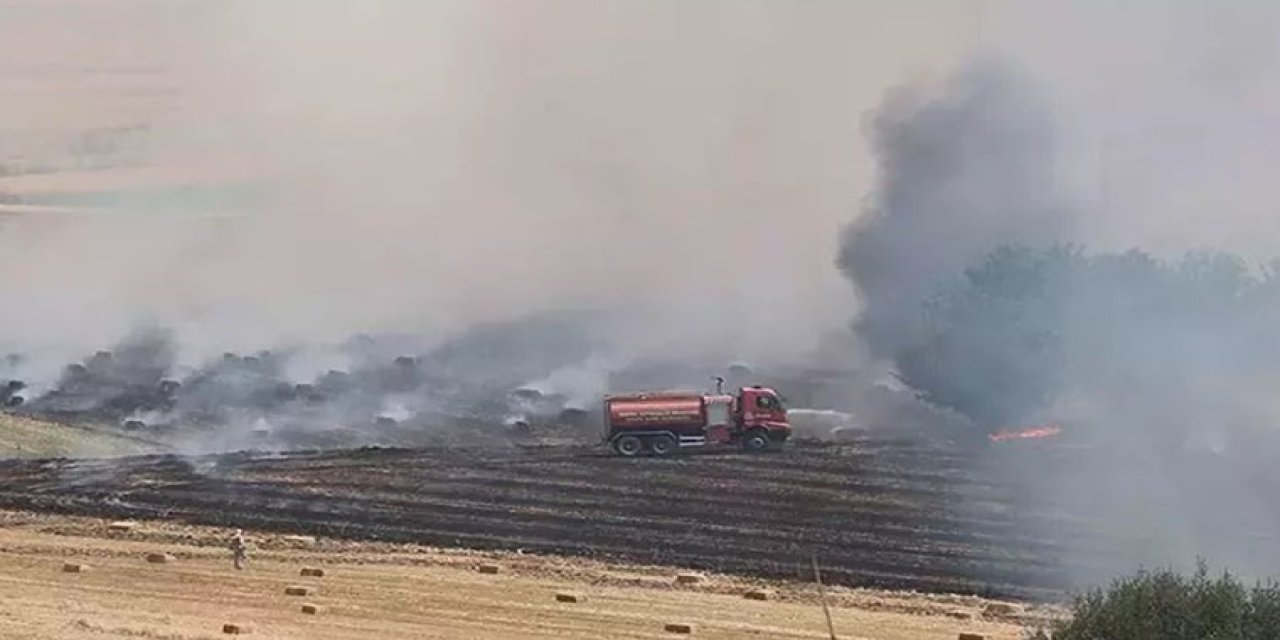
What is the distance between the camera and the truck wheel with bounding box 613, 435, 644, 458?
5466cm

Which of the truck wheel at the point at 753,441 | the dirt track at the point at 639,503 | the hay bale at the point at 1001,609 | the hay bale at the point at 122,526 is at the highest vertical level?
the truck wheel at the point at 753,441

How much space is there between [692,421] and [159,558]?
1739 cm

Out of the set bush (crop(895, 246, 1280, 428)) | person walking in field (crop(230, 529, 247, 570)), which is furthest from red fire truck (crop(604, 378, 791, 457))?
person walking in field (crop(230, 529, 247, 570))

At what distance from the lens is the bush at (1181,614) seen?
3053 centimetres

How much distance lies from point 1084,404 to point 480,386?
63.0 feet

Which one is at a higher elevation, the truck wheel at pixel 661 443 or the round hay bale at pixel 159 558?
the truck wheel at pixel 661 443

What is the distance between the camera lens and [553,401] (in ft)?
199

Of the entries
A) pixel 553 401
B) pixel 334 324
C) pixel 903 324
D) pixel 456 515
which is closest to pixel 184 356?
pixel 334 324

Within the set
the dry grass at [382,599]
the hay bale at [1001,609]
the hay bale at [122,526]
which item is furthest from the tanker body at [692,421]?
the hay bale at [1001,609]

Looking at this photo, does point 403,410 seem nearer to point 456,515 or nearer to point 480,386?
point 480,386

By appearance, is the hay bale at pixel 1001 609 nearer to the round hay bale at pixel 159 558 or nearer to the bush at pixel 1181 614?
the bush at pixel 1181 614

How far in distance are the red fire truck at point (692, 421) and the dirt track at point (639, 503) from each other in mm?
749

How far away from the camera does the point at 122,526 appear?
154 ft

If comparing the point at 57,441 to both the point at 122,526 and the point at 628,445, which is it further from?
the point at 628,445
